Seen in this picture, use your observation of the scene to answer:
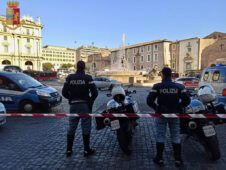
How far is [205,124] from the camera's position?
207 inches

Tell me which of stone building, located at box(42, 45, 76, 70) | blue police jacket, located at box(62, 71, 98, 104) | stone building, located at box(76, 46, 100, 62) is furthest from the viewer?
stone building, located at box(76, 46, 100, 62)

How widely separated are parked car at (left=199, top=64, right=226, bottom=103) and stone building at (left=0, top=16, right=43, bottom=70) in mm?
86334

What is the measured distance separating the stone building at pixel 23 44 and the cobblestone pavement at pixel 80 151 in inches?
3444

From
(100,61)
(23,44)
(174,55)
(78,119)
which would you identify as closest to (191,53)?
(174,55)

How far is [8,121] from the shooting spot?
9.38 m

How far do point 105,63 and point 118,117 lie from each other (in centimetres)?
12635

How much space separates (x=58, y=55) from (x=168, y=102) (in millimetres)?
159744

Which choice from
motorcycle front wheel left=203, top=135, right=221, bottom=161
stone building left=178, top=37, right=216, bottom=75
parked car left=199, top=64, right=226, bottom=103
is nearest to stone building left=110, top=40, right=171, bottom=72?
stone building left=178, top=37, right=216, bottom=75

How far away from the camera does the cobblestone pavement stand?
497 cm

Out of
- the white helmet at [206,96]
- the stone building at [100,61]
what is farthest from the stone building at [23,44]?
the white helmet at [206,96]

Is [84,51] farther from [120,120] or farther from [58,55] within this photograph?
[120,120]

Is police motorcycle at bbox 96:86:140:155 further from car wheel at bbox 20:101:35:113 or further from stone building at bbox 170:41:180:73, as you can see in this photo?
stone building at bbox 170:41:180:73

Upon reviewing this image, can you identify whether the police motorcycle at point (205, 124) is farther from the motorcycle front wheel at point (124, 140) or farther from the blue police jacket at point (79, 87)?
the blue police jacket at point (79, 87)

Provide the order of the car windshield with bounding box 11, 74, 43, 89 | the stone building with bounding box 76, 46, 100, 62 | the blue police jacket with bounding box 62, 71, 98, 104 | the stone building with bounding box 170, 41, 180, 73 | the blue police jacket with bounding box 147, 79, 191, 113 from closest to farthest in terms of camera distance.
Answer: the blue police jacket with bounding box 147, 79, 191, 113 → the blue police jacket with bounding box 62, 71, 98, 104 → the car windshield with bounding box 11, 74, 43, 89 → the stone building with bounding box 170, 41, 180, 73 → the stone building with bounding box 76, 46, 100, 62
